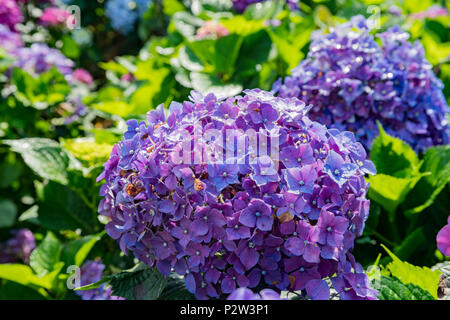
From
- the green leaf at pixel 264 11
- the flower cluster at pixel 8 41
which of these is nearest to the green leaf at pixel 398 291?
the green leaf at pixel 264 11

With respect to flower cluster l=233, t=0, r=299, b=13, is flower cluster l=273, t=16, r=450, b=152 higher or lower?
higher

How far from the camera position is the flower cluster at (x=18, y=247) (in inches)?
103

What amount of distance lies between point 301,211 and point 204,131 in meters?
0.30

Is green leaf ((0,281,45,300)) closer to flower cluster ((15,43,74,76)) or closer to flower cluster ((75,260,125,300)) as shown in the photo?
flower cluster ((75,260,125,300))

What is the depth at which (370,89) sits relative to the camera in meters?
1.79

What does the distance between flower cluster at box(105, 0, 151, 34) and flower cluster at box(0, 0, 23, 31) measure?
1.13 metres

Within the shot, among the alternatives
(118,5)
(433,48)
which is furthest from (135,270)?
(118,5)

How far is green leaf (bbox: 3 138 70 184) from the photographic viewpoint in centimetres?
192

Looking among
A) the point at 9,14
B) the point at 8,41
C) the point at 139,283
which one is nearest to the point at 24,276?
the point at 139,283

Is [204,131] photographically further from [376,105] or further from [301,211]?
[376,105]

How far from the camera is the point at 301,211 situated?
111 cm

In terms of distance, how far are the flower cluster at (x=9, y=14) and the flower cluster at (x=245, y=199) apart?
2502mm

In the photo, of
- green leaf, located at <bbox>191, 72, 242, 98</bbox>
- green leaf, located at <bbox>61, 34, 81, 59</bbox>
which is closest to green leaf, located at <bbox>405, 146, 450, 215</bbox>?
green leaf, located at <bbox>191, 72, 242, 98</bbox>
